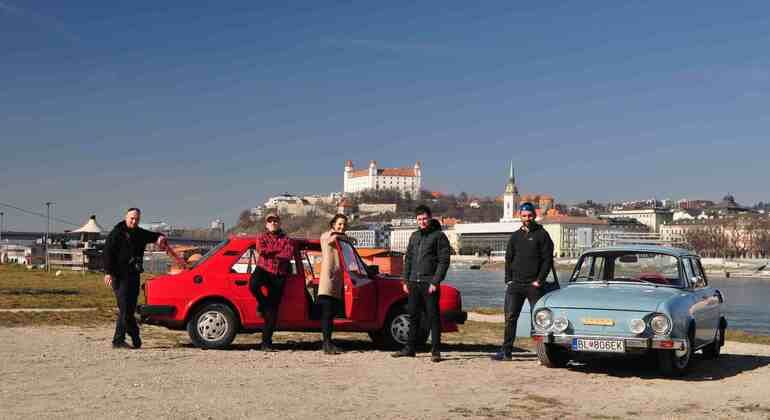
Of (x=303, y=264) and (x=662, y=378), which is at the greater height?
(x=303, y=264)

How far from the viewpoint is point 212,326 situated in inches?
511

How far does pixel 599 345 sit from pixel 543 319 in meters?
0.82

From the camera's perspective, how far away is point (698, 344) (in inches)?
473

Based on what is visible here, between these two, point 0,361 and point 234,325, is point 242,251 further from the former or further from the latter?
point 0,361

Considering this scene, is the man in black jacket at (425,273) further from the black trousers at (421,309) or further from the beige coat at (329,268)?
the beige coat at (329,268)

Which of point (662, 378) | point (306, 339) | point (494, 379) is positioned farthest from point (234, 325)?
point (662, 378)

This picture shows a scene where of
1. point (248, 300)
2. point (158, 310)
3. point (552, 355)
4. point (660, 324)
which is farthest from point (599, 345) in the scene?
point (158, 310)

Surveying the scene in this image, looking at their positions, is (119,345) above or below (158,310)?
below

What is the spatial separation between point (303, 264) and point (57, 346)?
337 centimetres

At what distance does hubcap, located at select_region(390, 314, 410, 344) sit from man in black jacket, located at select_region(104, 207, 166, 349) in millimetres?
3377

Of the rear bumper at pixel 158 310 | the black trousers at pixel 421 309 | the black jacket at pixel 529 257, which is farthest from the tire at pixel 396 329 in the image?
the rear bumper at pixel 158 310

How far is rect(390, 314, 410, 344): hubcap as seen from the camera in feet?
44.6

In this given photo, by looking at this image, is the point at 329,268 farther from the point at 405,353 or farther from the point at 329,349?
the point at 405,353

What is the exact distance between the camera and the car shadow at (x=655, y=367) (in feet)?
37.7
